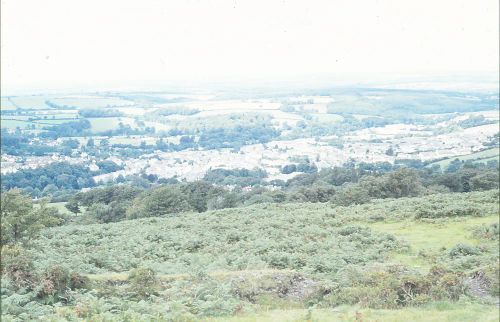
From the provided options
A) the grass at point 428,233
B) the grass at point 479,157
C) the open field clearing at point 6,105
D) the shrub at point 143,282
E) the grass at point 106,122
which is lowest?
the grass at point 479,157

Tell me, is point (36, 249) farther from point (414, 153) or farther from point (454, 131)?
point (454, 131)

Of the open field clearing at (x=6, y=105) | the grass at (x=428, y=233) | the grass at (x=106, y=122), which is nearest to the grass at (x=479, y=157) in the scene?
the grass at (x=428, y=233)

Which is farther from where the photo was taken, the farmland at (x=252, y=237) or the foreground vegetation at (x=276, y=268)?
the farmland at (x=252, y=237)

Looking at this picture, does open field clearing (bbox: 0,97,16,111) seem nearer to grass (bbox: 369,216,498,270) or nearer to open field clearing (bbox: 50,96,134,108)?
open field clearing (bbox: 50,96,134,108)

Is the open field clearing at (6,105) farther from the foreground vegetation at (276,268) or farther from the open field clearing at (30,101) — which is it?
the foreground vegetation at (276,268)

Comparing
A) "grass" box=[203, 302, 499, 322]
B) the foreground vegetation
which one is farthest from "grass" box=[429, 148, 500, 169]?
"grass" box=[203, 302, 499, 322]
